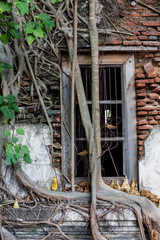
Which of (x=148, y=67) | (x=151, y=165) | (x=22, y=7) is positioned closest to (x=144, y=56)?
(x=148, y=67)

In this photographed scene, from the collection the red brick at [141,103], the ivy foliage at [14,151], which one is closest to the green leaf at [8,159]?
the ivy foliage at [14,151]

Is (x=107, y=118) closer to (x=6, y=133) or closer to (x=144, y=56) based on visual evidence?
(x=144, y=56)

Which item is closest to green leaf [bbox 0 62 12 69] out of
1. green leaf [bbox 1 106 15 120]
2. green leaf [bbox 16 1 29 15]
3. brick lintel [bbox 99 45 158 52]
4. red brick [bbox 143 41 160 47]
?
green leaf [bbox 1 106 15 120]

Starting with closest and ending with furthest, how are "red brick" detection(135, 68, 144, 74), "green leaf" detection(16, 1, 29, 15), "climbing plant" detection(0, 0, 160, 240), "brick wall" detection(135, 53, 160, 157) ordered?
"green leaf" detection(16, 1, 29, 15) < "climbing plant" detection(0, 0, 160, 240) < "brick wall" detection(135, 53, 160, 157) < "red brick" detection(135, 68, 144, 74)

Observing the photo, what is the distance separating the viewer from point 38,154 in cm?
341

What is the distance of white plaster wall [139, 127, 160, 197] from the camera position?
11.2 ft

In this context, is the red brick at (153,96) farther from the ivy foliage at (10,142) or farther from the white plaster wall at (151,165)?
the ivy foliage at (10,142)

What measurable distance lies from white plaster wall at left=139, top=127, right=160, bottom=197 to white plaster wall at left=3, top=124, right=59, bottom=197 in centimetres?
108

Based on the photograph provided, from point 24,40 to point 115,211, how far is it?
2327mm

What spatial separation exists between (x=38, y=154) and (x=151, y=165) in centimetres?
142

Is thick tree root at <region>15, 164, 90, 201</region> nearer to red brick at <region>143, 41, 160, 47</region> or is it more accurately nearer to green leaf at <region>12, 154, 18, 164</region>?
green leaf at <region>12, 154, 18, 164</region>

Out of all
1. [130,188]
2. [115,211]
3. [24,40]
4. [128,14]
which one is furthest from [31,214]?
[128,14]

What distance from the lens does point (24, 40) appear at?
11.4 feet

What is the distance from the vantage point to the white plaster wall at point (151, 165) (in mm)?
3418
